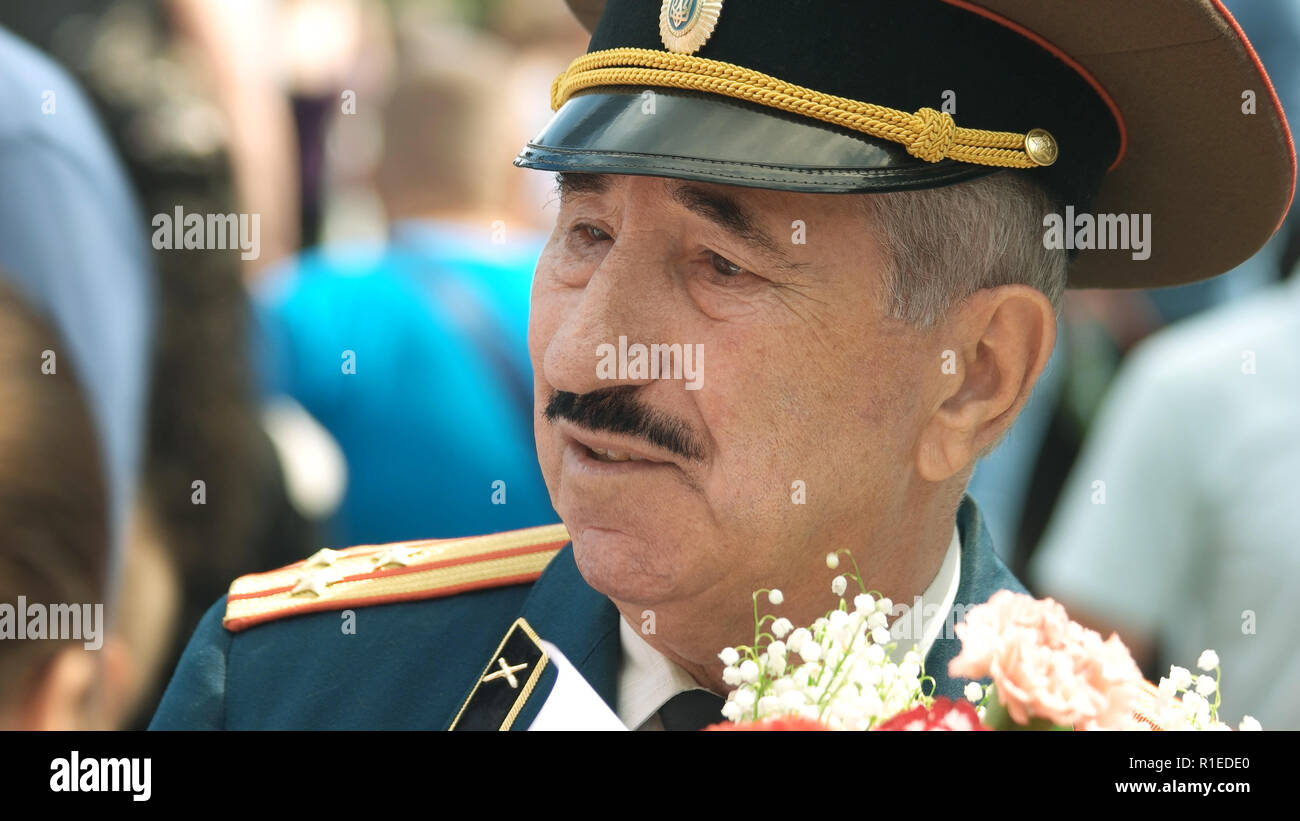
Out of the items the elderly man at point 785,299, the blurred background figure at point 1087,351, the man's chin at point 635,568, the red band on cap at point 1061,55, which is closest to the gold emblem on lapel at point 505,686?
the elderly man at point 785,299

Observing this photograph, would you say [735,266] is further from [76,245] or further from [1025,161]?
[76,245]

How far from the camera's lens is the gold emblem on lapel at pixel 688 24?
221 centimetres

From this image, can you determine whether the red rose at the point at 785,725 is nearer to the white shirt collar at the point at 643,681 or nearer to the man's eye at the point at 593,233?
the white shirt collar at the point at 643,681

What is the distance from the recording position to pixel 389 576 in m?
2.63

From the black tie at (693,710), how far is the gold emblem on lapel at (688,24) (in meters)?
0.90

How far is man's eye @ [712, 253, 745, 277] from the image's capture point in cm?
217

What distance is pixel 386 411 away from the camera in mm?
4031

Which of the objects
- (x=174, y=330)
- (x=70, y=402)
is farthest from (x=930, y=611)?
(x=174, y=330)

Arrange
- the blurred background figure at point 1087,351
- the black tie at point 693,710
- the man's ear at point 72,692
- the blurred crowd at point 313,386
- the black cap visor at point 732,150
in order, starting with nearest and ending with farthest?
the black cap visor at point 732,150 → the black tie at point 693,710 → the man's ear at point 72,692 → the blurred crowd at point 313,386 → the blurred background figure at point 1087,351

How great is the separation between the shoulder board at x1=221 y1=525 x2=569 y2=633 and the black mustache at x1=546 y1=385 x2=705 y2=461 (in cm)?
57

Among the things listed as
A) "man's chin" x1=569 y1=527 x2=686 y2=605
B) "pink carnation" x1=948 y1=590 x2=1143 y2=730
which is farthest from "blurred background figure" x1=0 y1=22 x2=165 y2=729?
"pink carnation" x1=948 y1=590 x2=1143 y2=730

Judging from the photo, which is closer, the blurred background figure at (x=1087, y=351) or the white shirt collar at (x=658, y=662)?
the white shirt collar at (x=658, y=662)

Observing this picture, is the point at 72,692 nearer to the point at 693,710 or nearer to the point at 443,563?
the point at 443,563

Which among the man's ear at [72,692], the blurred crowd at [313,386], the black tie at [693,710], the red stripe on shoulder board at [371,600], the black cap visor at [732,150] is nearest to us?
the black cap visor at [732,150]
